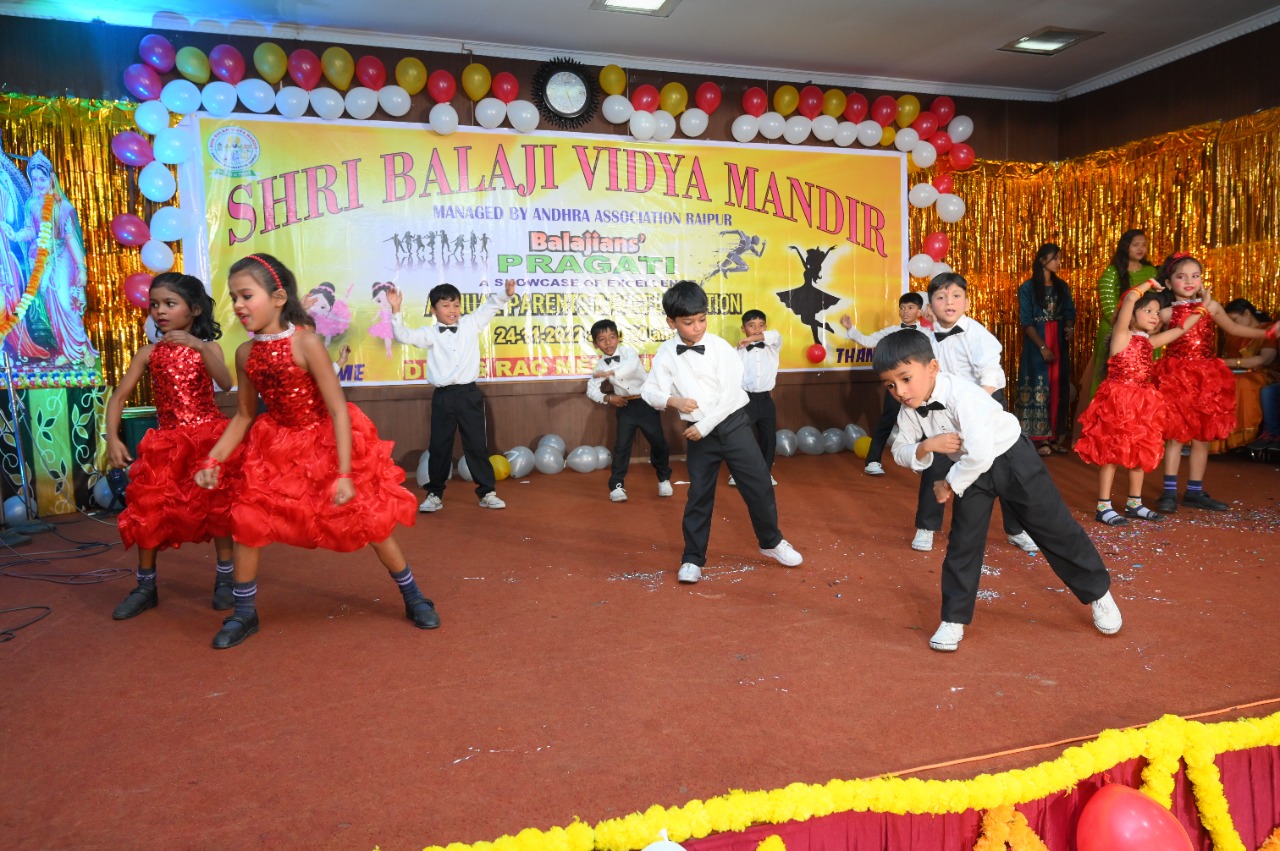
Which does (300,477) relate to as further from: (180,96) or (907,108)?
(907,108)

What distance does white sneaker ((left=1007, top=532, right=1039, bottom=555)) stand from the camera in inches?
158

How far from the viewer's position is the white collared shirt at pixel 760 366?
6.04m

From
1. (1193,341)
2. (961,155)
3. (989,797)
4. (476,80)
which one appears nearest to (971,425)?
(989,797)

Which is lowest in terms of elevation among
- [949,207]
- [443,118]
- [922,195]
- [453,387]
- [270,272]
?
[453,387]

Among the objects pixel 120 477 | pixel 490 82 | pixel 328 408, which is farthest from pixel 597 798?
pixel 490 82

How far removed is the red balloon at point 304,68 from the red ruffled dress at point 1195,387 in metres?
5.88

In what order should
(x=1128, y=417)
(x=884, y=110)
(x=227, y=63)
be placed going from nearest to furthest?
(x=1128, y=417), (x=227, y=63), (x=884, y=110)

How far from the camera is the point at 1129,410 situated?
14.3 ft

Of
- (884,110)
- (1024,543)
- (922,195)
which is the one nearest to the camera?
(1024,543)

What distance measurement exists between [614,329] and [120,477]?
11.2 ft

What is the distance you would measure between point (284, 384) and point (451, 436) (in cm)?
252

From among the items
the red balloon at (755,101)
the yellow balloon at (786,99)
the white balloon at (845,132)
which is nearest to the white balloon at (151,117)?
the red balloon at (755,101)

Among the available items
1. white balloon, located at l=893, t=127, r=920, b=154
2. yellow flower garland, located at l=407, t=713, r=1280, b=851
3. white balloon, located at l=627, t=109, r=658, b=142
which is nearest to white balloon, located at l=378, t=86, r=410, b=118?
white balloon, located at l=627, t=109, r=658, b=142

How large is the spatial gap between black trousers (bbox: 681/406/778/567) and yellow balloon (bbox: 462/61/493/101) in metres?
4.09
